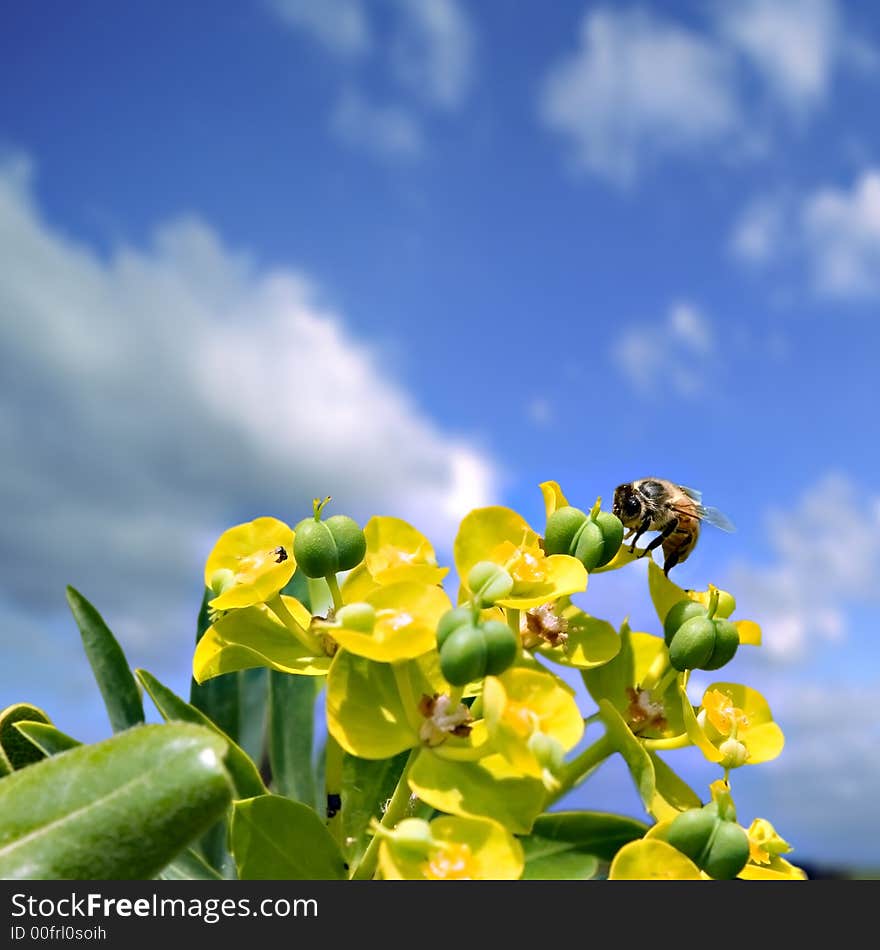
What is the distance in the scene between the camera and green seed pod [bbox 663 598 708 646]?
5.32 ft

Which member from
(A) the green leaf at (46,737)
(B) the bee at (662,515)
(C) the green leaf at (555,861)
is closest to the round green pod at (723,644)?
(C) the green leaf at (555,861)

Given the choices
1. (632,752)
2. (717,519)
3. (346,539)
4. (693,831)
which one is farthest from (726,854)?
(717,519)

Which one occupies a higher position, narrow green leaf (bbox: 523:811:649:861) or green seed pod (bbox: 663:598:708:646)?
green seed pod (bbox: 663:598:708:646)

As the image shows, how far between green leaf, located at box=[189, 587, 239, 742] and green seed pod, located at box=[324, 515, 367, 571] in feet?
2.76

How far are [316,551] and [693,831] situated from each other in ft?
2.23

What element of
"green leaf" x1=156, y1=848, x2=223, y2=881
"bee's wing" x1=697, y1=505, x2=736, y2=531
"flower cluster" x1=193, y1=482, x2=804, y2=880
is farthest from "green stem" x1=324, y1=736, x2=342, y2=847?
"bee's wing" x1=697, y1=505, x2=736, y2=531

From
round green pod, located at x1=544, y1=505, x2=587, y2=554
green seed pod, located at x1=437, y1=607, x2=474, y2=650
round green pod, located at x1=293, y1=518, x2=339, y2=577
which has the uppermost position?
round green pod, located at x1=544, y1=505, x2=587, y2=554

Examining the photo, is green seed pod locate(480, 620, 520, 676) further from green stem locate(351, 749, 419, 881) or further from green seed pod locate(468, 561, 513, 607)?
green stem locate(351, 749, 419, 881)

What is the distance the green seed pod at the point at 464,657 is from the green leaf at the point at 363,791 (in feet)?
1.70

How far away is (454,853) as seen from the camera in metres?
1.20

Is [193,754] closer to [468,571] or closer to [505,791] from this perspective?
[505,791]

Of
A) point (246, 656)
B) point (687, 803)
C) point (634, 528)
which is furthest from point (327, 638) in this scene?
point (634, 528)

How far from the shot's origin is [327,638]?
1.62 meters

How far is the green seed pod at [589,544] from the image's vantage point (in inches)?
62.2
